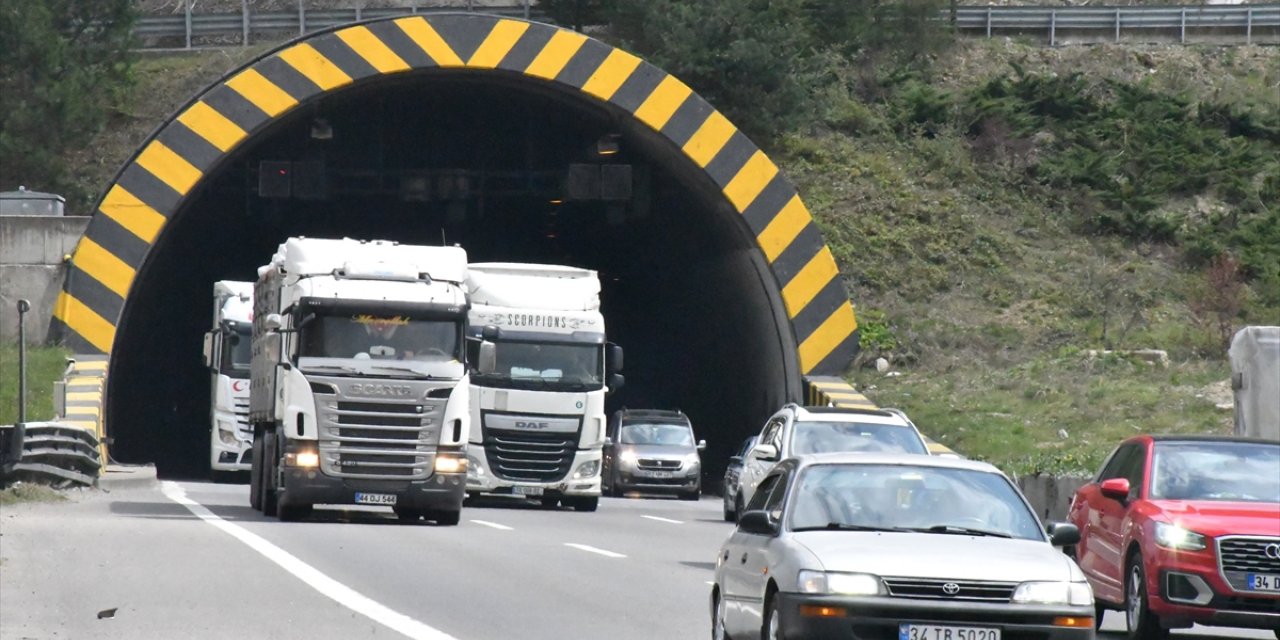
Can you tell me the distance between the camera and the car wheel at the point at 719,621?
1253cm

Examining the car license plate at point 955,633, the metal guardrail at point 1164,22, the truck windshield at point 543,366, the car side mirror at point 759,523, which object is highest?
the metal guardrail at point 1164,22

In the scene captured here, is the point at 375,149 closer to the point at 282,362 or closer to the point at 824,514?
the point at 282,362

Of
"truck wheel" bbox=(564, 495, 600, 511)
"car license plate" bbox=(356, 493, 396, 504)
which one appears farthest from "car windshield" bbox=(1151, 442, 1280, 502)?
"truck wheel" bbox=(564, 495, 600, 511)

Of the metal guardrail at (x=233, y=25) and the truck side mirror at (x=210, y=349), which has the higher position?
the metal guardrail at (x=233, y=25)

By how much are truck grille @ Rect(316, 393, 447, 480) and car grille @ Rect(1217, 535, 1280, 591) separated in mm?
13169

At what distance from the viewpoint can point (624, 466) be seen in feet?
132

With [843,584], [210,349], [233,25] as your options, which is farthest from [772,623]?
[233,25]

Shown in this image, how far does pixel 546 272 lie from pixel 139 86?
2986 centimetres

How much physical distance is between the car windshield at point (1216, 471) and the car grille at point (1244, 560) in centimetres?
103

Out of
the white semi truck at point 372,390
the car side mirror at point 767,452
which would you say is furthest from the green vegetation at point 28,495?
the car side mirror at point 767,452

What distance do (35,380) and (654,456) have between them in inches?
472

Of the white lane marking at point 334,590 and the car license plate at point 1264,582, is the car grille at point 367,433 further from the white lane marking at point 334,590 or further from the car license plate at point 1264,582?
the car license plate at point 1264,582

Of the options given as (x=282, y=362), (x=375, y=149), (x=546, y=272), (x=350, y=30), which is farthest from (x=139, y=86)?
(x=282, y=362)

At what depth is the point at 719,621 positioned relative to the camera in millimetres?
12734
